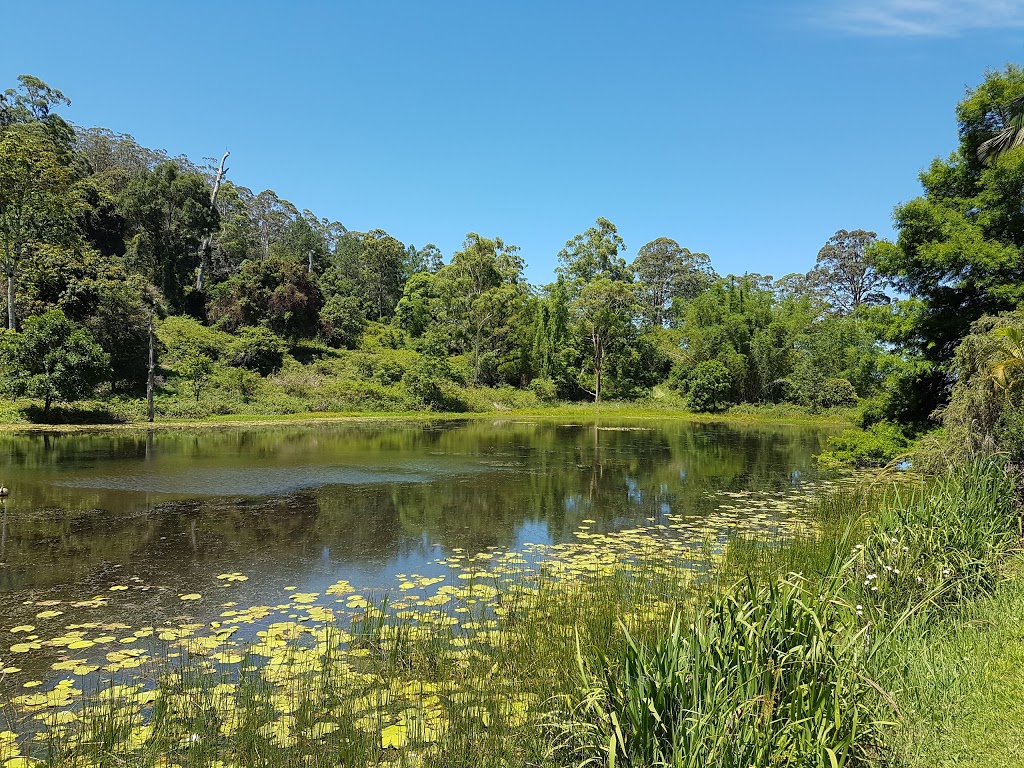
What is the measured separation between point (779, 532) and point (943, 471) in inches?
104

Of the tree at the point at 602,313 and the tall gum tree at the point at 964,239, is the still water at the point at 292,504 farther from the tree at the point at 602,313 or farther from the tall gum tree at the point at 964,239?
the tree at the point at 602,313

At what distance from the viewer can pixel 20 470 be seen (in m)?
15.7

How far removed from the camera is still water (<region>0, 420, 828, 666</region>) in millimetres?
8055

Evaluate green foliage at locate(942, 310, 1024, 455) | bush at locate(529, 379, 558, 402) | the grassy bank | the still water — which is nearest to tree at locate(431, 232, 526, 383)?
bush at locate(529, 379, 558, 402)

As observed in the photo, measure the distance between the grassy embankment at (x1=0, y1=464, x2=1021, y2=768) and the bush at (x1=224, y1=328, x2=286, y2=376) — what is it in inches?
1410

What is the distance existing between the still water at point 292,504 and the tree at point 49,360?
140 inches

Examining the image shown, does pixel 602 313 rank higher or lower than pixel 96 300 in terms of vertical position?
higher

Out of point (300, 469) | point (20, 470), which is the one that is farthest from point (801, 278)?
point (20, 470)

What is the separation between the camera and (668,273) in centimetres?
7462

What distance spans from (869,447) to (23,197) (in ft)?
118

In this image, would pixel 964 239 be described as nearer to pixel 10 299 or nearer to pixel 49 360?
pixel 49 360

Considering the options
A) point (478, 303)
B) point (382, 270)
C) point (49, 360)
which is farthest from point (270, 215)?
point (49, 360)

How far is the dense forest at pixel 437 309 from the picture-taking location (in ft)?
46.1

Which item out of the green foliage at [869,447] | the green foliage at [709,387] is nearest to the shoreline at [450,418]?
the green foliage at [709,387]
